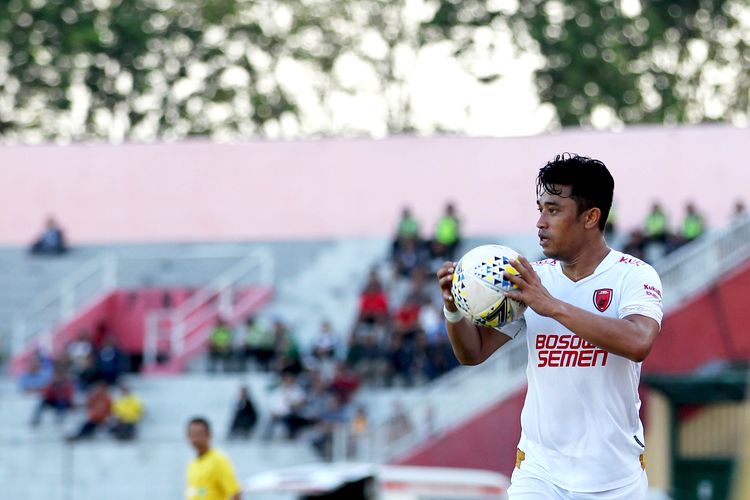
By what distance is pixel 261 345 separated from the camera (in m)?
26.4

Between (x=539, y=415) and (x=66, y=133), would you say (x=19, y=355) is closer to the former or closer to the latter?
(x=66, y=133)

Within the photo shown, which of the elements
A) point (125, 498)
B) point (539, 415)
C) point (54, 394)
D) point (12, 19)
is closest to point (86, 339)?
point (54, 394)

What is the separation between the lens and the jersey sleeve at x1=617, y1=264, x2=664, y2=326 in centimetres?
634

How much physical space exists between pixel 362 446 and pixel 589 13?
2064 cm

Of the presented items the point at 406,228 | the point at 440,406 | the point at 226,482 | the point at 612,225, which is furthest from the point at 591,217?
the point at 406,228

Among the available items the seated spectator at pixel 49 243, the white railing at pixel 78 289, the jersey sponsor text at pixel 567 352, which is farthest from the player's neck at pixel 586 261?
the seated spectator at pixel 49 243

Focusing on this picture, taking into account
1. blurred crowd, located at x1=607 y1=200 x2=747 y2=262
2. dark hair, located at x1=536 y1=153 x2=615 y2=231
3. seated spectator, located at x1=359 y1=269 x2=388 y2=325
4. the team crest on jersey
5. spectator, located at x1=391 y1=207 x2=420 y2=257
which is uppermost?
spectator, located at x1=391 y1=207 x2=420 y2=257

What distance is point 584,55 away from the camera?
41344 millimetres

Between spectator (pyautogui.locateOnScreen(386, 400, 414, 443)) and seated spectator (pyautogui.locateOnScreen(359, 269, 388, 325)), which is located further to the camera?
seated spectator (pyautogui.locateOnScreen(359, 269, 388, 325))

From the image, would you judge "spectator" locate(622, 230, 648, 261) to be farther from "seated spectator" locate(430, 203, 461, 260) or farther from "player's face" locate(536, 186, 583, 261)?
"player's face" locate(536, 186, 583, 261)

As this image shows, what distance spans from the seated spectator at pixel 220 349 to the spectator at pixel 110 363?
59.3 inches

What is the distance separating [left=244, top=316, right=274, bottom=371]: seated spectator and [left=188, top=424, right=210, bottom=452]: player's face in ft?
43.9

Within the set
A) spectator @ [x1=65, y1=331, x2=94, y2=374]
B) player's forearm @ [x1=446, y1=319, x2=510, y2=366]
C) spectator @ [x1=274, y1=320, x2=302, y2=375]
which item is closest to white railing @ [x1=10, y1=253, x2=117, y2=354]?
spectator @ [x1=65, y1=331, x2=94, y2=374]

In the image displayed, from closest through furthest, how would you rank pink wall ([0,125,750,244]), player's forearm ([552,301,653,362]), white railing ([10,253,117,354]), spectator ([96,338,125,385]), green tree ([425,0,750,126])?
player's forearm ([552,301,653,362]), spectator ([96,338,125,385]), white railing ([10,253,117,354]), pink wall ([0,125,750,244]), green tree ([425,0,750,126])
